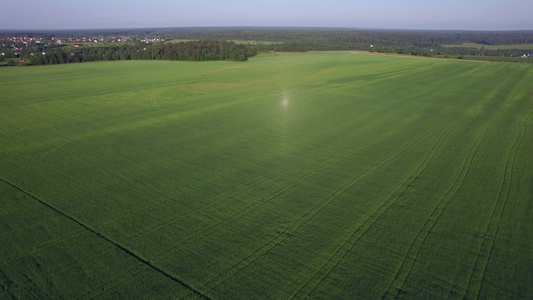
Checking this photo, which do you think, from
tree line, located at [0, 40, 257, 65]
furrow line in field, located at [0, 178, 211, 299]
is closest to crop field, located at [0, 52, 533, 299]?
furrow line in field, located at [0, 178, 211, 299]

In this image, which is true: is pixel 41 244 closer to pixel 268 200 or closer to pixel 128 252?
pixel 128 252

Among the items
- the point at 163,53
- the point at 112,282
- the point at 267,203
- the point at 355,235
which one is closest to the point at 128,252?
the point at 112,282

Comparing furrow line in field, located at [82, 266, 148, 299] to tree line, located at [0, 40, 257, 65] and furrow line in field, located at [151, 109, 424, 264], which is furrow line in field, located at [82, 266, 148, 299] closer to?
furrow line in field, located at [151, 109, 424, 264]

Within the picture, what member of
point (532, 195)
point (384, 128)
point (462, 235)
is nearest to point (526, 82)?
point (384, 128)

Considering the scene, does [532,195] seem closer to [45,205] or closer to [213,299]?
[213,299]

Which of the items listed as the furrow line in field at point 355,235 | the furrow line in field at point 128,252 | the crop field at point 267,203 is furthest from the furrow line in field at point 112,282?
the furrow line in field at point 355,235
